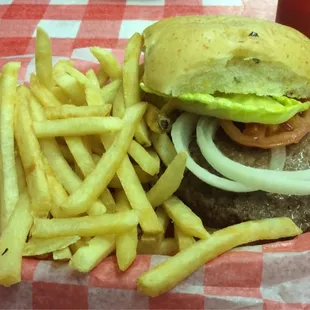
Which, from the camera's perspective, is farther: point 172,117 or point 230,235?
point 172,117

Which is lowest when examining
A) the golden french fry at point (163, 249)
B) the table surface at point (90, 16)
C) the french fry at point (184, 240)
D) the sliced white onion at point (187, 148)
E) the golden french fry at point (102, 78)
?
the table surface at point (90, 16)

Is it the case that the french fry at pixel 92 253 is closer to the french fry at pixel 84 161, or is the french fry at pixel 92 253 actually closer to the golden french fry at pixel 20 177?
the french fry at pixel 84 161

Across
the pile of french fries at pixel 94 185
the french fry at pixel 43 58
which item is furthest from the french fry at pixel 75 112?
the french fry at pixel 43 58

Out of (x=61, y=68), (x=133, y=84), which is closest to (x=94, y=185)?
(x=133, y=84)

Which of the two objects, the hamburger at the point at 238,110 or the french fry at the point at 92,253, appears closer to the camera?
the french fry at the point at 92,253

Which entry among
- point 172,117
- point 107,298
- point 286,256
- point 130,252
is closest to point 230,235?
point 286,256

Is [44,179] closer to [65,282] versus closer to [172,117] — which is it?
[65,282]

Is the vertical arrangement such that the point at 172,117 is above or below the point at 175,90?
below

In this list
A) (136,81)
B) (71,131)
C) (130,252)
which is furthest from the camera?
(136,81)
